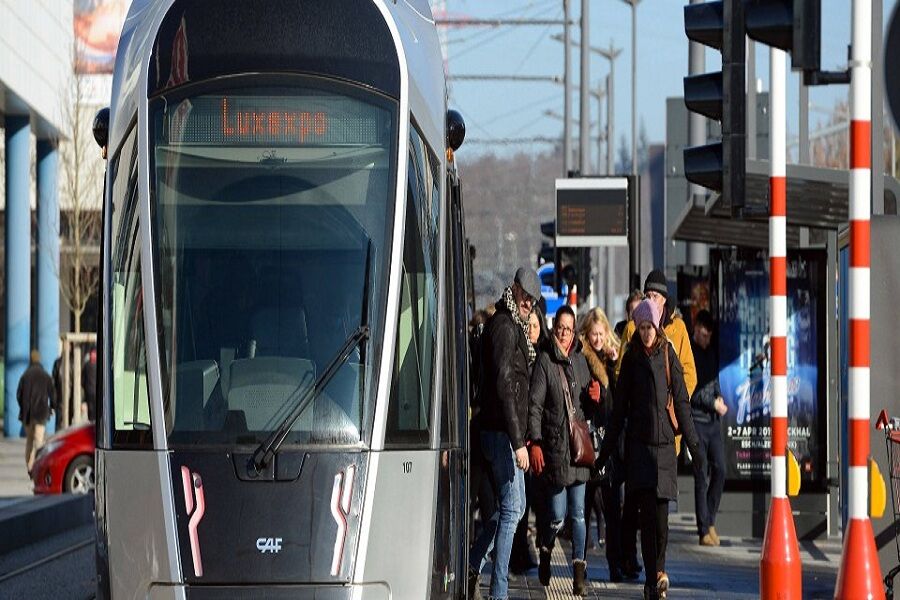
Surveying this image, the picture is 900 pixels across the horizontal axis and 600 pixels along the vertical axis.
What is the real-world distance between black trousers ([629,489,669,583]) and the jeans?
3779 millimetres

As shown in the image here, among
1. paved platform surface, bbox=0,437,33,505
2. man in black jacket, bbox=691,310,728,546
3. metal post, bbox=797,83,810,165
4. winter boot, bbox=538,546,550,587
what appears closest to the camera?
winter boot, bbox=538,546,550,587

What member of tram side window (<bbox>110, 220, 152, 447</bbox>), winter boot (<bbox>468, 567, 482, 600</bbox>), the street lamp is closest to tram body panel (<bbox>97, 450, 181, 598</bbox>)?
tram side window (<bbox>110, 220, 152, 447</bbox>)

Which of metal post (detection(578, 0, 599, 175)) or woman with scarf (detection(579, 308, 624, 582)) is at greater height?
metal post (detection(578, 0, 599, 175))

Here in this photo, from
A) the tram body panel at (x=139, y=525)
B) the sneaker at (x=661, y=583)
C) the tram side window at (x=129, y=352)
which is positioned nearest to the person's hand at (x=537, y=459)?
the sneaker at (x=661, y=583)

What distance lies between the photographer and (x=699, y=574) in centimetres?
1431

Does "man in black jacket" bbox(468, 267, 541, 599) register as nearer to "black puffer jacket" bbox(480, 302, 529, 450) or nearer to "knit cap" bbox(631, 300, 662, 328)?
"black puffer jacket" bbox(480, 302, 529, 450)

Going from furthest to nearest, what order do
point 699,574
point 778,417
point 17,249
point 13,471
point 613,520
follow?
point 17,249 < point 13,471 < point 699,574 < point 613,520 < point 778,417

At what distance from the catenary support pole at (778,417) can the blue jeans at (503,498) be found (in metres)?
1.95

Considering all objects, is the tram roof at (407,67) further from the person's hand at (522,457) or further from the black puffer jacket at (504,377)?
the person's hand at (522,457)

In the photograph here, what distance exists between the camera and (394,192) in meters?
9.27

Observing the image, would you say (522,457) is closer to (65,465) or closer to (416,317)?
(416,317)

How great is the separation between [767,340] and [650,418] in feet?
14.0

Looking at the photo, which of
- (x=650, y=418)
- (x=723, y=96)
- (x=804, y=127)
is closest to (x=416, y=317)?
(x=723, y=96)

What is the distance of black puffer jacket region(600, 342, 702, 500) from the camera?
12406 millimetres
